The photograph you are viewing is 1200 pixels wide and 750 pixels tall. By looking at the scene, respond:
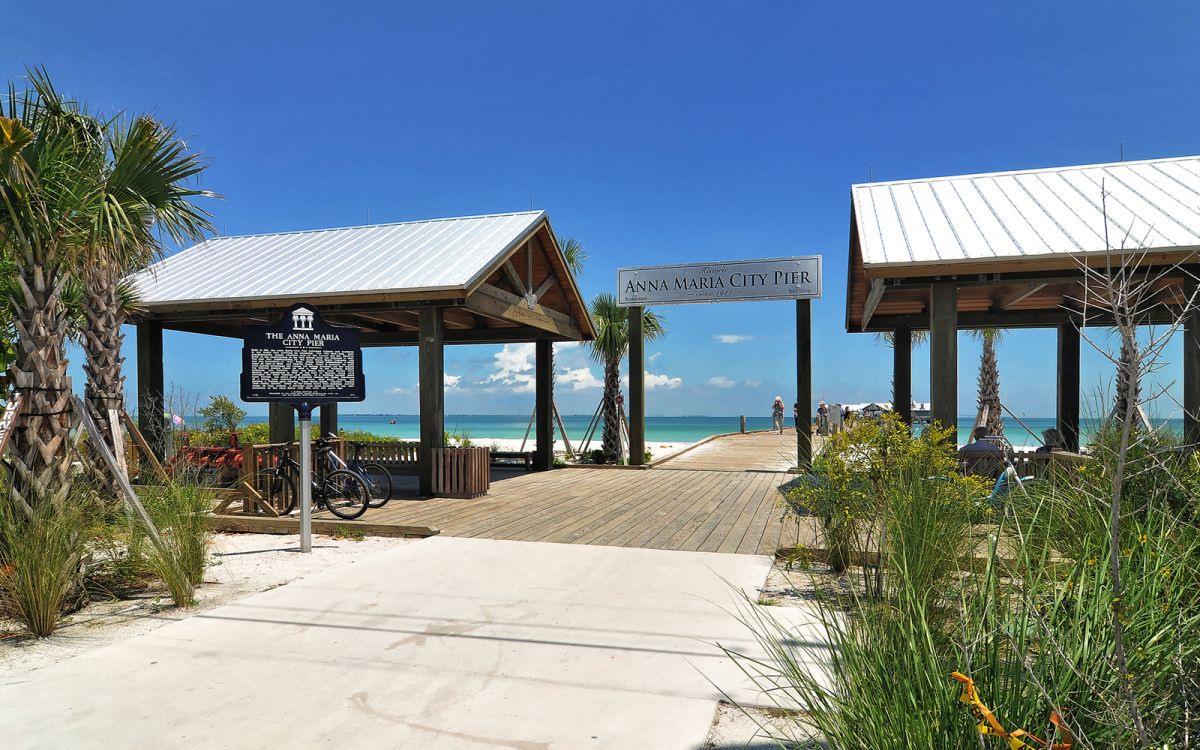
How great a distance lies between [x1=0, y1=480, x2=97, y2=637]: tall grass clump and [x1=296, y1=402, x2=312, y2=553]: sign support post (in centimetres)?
189

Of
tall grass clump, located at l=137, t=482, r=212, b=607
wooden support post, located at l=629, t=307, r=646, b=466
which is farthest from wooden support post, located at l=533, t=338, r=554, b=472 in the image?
tall grass clump, located at l=137, t=482, r=212, b=607

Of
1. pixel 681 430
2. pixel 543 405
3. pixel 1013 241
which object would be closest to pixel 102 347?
pixel 543 405

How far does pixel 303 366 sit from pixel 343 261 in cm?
520

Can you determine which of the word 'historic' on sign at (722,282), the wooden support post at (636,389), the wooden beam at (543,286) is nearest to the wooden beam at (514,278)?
the wooden beam at (543,286)

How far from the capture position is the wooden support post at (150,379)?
1204 centimetres

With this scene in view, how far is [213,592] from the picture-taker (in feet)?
17.1

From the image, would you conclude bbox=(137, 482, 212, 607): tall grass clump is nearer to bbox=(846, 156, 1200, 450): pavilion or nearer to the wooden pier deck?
the wooden pier deck

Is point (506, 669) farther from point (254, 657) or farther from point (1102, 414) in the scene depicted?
point (1102, 414)

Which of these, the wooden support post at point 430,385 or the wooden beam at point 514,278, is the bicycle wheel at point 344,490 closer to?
the wooden support post at point 430,385

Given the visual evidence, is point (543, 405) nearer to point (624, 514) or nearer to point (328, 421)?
point (328, 421)

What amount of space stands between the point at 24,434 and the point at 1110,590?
6.80m

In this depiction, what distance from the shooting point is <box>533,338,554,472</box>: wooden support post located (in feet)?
48.2

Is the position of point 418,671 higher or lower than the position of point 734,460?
higher

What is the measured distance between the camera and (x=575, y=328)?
48.9ft
